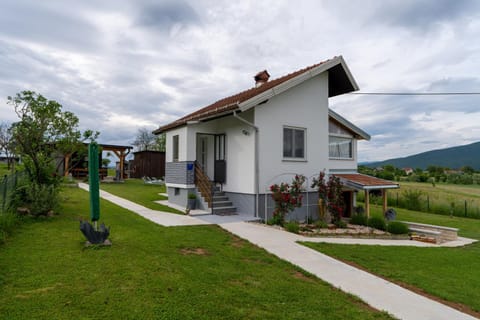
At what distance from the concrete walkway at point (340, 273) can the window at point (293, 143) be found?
353 centimetres

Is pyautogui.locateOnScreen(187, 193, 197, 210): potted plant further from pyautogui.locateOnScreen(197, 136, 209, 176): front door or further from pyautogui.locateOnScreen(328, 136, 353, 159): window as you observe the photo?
pyautogui.locateOnScreen(328, 136, 353, 159): window

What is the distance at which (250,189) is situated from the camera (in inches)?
426

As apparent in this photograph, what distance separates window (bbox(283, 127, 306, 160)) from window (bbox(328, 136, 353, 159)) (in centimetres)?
315

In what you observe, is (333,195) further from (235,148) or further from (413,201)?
(413,201)

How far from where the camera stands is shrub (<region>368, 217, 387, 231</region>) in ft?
36.9

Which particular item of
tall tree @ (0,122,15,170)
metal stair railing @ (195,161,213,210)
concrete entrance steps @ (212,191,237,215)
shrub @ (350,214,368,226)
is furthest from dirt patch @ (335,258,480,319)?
tall tree @ (0,122,15,170)

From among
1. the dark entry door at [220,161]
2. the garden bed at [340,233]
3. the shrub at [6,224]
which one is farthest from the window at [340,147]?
the shrub at [6,224]

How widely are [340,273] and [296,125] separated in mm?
7313

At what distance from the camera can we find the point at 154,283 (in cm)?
418

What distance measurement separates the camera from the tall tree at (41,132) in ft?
30.0

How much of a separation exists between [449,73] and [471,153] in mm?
160367

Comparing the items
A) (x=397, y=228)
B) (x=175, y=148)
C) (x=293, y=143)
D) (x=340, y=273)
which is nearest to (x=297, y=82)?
(x=293, y=143)

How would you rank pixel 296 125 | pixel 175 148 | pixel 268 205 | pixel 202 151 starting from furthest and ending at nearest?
pixel 202 151
pixel 175 148
pixel 296 125
pixel 268 205

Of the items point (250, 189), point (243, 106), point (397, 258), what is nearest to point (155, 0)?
point (243, 106)
